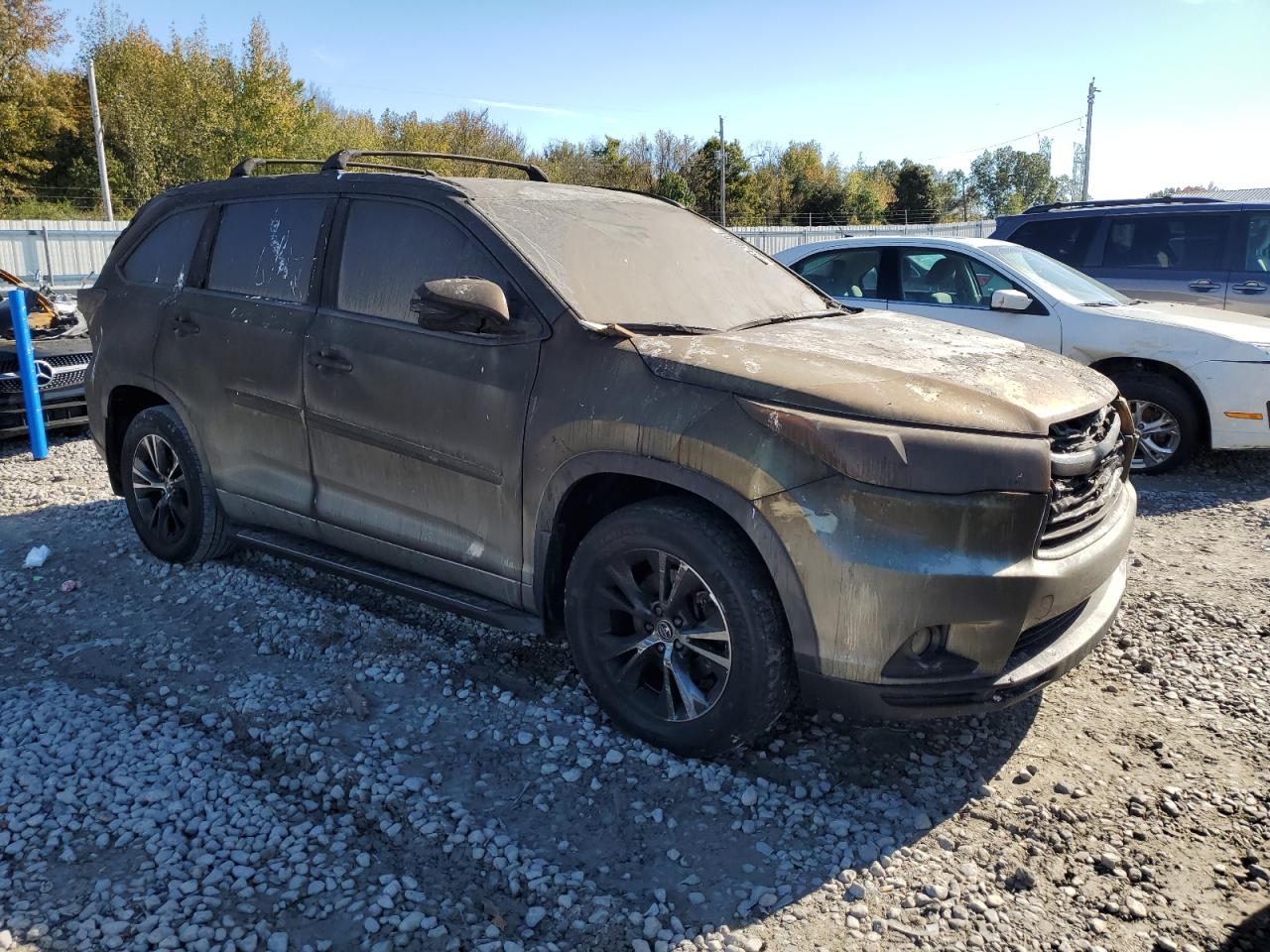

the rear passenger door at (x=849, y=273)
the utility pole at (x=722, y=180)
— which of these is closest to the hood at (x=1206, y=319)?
the rear passenger door at (x=849, y=273)

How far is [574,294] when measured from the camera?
352 cm

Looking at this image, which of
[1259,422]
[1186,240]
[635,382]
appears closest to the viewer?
[635,382]

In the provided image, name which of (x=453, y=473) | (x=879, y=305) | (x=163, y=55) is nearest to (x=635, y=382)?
(x=453, y=473)

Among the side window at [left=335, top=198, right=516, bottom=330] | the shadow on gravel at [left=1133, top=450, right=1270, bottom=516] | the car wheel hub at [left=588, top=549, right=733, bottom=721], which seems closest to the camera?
the car wheel hub at [left=588, top=549, right=733, bottom=721]

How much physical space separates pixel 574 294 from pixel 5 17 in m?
46.8

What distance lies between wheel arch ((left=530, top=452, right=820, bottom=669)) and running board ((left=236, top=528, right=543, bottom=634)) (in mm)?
138

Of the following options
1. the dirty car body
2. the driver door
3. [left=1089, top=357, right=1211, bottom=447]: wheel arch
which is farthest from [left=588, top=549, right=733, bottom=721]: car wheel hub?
the dirty car body

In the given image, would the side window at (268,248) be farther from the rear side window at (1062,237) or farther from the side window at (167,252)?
the rear side window at (1062,237)

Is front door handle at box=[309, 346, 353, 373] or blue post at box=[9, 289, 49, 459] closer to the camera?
front door handle at box=[309, 346, 353, 373]

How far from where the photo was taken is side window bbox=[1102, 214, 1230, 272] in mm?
8680

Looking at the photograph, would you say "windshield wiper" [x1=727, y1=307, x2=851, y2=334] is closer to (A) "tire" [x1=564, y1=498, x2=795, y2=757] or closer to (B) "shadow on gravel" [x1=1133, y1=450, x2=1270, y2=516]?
(A) "tire" [x1=564, y1=498, x2=795, y2=757]

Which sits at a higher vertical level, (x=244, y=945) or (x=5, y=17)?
(x=5, y=17)

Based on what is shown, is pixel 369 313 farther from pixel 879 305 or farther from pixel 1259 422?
pixel 1259 422

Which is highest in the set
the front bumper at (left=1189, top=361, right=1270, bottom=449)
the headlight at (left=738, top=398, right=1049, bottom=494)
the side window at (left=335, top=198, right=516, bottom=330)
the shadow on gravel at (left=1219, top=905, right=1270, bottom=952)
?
the side window at (left=335, top=198, right=516, bottom=330)
